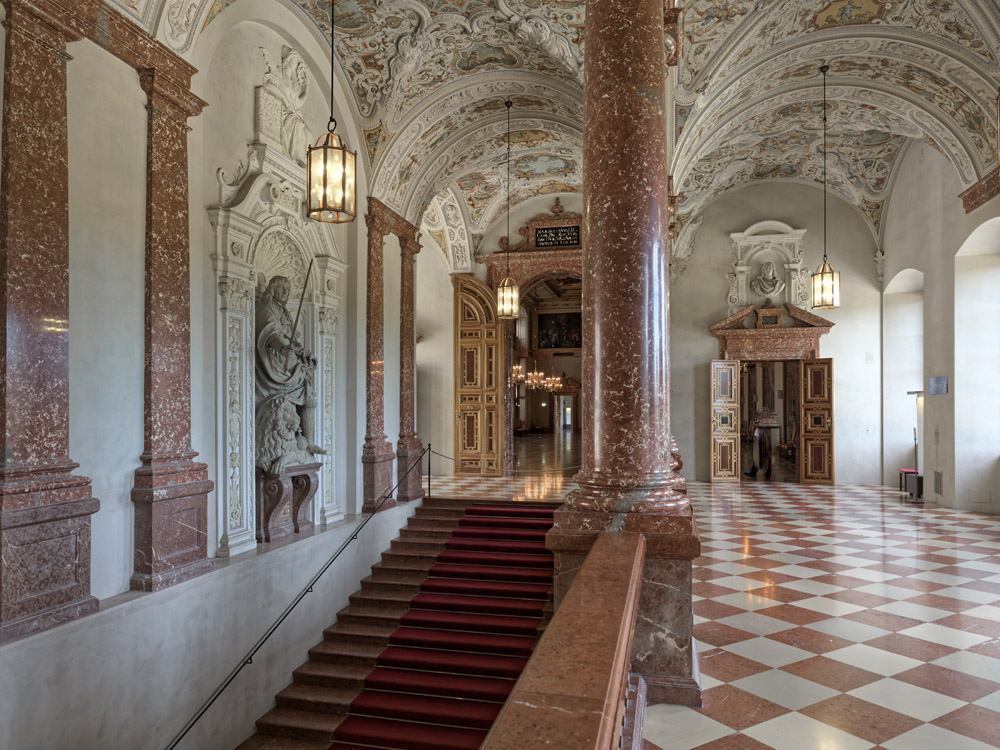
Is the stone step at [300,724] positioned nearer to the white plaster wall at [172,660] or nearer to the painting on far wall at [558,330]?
the white plaster wall at [172,660]

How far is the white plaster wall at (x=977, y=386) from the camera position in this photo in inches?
444

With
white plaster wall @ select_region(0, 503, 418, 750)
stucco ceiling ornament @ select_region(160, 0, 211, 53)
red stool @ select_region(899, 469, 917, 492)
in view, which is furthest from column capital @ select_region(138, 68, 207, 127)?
red stool @ select_region(899, 469, 917, 492)

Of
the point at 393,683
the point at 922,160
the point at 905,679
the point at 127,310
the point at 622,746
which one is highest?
the point at 922,160

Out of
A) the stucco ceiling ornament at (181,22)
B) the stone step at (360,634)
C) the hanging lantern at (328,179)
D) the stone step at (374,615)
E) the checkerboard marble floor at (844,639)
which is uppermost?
the stucco ceiling ornament at (181,22)

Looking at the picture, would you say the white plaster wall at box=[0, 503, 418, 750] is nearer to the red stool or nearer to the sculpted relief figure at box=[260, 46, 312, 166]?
the sculpted relief figure at box=[260, 46, 312, 166]

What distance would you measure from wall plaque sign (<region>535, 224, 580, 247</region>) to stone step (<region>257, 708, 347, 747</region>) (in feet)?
34.7

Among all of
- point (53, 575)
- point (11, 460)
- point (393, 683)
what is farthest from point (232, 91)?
point (393, 683)

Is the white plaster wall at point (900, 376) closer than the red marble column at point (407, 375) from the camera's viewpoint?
No

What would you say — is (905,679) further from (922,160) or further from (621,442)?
(922,160)

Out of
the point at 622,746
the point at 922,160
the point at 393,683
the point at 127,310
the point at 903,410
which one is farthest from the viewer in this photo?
the point at 903,410

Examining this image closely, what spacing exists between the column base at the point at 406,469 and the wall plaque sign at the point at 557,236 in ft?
21.0

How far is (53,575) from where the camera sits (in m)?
4.20

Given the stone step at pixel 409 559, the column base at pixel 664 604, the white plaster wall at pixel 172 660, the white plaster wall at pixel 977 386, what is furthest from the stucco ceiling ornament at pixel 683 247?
the column base at pixel 664 604

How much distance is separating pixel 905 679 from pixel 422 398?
468 inches
